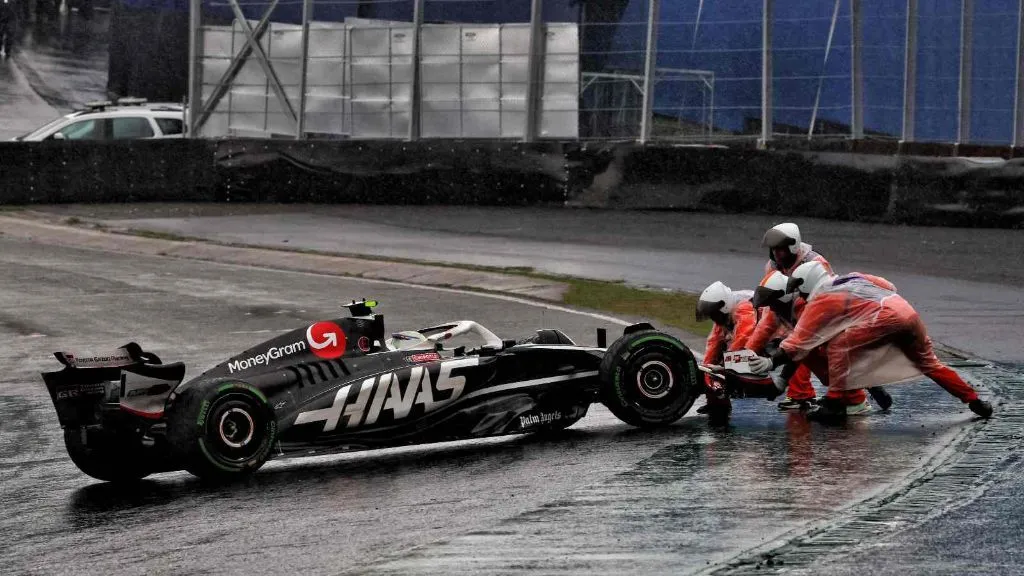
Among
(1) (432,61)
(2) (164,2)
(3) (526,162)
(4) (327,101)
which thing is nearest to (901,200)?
(3) (526,162)

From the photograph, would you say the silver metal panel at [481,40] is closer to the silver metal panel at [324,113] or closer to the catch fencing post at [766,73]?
A: the silver metal panel at [324,113]

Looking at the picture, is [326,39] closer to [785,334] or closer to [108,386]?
[785,334]

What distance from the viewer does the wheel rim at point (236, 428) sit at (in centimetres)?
838

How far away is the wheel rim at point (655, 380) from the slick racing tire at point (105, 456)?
113 inches

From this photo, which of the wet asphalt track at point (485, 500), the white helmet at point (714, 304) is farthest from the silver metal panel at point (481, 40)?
the white helmet at point (714, 304)

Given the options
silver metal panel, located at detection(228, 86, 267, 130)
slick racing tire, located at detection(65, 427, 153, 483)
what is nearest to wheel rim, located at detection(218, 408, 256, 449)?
slick racing tire, located at detection(65, 427, 153, 483)

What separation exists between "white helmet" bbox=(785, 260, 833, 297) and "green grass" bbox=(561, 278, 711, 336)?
397 centimetres

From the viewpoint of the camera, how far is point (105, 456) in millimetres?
8633

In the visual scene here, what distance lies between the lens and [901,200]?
21.5m

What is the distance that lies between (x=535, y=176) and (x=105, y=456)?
54.9ft

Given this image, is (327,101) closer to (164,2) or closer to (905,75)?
(164,2)

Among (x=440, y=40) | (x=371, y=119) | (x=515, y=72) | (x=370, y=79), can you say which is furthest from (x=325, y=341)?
(x=370, y=79)

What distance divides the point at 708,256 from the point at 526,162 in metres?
6.20

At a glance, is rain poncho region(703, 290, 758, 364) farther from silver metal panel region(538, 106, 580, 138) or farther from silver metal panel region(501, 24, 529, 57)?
silver metal panel region(501, 24, 529, 57)
